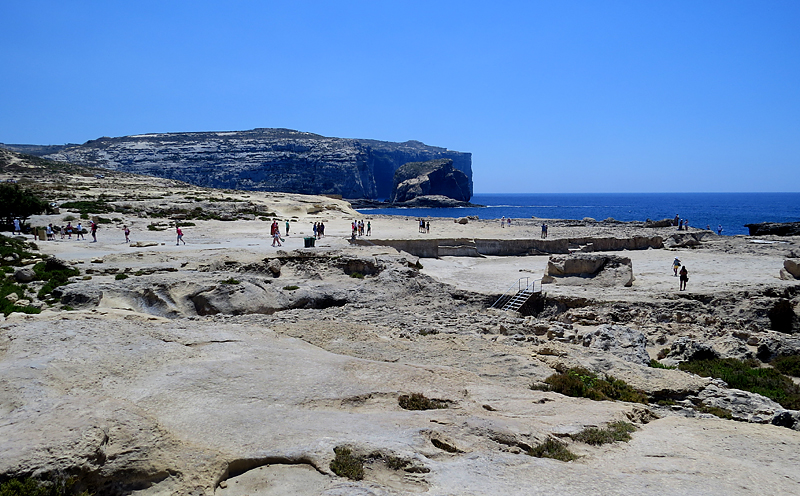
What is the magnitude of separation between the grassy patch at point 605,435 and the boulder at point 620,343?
5.09m

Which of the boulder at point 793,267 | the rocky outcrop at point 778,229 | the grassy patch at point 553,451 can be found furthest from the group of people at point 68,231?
the rocky outcrop at point 778,229

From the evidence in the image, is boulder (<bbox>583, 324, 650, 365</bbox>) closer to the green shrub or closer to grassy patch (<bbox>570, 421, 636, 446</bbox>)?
the green shrub

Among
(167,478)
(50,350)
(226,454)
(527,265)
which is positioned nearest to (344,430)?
(226,454)

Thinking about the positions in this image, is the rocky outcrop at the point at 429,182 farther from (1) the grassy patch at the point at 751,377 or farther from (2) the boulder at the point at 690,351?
(1) the grassy patch at the point at 751,377

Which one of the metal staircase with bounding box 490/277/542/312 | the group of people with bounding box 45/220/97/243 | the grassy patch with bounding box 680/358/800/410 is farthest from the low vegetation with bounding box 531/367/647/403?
the group of people with bounding box 45/220/97/243

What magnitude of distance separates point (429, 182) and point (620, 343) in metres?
144

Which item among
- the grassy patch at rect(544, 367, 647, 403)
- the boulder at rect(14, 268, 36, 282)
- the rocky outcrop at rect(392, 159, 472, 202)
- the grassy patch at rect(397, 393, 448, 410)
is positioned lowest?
the grassy patch at rect(544, 367, 647, 403)

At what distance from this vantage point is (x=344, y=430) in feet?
21.0

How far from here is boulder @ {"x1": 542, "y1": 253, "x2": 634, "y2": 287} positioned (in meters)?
23.3

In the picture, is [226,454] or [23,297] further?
[23,297]

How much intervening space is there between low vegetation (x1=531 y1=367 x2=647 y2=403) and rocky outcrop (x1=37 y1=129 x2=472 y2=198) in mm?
138252

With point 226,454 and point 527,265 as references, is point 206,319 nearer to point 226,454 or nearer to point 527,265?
point 226,454

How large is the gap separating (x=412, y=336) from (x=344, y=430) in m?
6.60

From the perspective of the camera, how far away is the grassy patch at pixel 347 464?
543 cm
